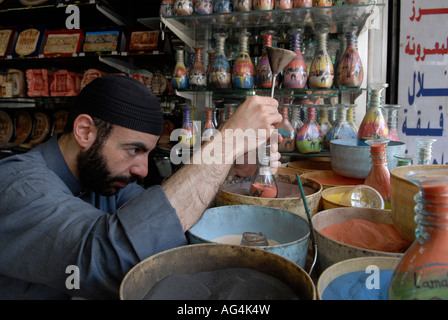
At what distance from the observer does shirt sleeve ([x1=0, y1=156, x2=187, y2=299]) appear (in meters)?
0.60

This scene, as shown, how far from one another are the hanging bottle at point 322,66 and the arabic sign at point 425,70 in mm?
1124

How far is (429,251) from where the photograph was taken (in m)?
0.35

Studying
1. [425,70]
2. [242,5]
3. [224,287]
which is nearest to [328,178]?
[224,287]

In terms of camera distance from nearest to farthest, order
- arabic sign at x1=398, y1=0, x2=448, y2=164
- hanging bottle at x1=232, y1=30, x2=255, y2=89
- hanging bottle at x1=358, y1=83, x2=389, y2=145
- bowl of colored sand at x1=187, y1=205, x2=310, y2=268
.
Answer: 1. bowl of colored sand at x1=187, y1=205, x2=310, y2=268
2. hanging bottle at x1=358, y1=83, x2=389, y2=145
3. hanging bottle at x1=232, y1=30, x2=255, y2=89
4. arabic sign at x1=398, y1=0, x2=448, y2=164

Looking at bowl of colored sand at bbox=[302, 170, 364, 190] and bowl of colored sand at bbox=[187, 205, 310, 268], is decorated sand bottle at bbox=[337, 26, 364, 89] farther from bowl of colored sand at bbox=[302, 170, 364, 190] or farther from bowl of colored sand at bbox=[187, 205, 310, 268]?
bowl of colored sand at bbox=[187, 205, 310, 268]

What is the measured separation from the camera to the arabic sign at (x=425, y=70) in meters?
2.44

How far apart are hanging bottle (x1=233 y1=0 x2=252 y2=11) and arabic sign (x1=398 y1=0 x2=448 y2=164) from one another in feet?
4.49

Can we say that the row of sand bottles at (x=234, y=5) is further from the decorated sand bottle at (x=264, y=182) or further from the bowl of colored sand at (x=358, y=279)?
the bowl of colored sand at (x=358, y=279)

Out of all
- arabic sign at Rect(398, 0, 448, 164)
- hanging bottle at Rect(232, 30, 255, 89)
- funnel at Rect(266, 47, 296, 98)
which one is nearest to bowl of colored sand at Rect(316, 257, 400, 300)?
funnel at Rect(266, 47, 296, 98)

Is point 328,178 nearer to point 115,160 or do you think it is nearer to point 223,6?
point 115,160

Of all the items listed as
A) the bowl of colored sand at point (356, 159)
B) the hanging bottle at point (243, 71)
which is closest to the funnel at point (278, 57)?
the bowl of colored sand at point (356, 159)

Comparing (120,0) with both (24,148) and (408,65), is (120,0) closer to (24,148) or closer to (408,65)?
(24,148)

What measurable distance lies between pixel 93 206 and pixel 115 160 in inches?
7.3

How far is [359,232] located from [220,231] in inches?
13.2
